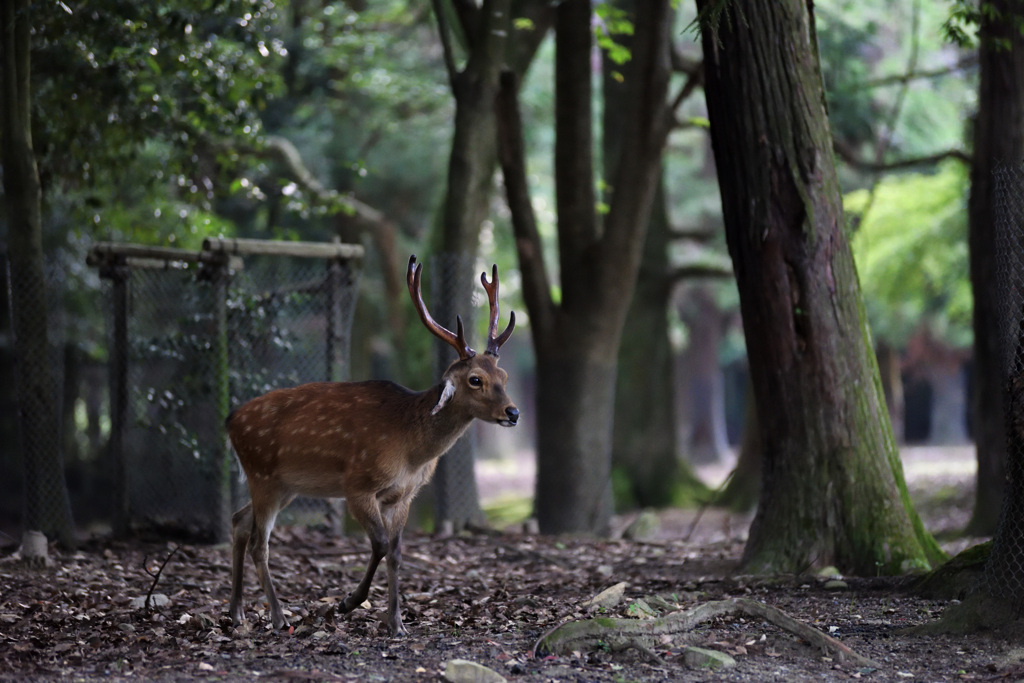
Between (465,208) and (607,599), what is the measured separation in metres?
5.19

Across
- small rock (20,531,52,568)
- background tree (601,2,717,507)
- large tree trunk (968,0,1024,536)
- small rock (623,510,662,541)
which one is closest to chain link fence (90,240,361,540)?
small rock (20,531,52,568)

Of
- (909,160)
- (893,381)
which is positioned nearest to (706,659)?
(909,160)

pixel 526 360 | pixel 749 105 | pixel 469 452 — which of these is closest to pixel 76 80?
pixel 469 452

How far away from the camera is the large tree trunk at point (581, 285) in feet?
34.7

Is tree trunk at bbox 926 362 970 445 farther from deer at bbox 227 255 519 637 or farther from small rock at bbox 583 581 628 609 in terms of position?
deer at bbox 227 255 519 637

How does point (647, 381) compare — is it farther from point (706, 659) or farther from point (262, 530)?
point (706, 659)

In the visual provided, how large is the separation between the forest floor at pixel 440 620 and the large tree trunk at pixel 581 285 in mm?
1915

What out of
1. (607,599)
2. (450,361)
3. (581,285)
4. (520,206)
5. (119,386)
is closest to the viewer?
(607,599)

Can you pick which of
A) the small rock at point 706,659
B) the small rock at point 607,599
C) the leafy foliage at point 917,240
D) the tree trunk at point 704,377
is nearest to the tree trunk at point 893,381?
the tree trunk at point 704,377

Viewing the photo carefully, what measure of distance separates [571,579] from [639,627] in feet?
7.16

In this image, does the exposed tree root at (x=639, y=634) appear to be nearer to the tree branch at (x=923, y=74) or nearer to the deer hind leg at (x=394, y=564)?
the deer hind leg at (x=394, y=564)

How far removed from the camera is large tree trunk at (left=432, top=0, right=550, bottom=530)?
32.7ft

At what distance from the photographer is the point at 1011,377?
5.39 metres

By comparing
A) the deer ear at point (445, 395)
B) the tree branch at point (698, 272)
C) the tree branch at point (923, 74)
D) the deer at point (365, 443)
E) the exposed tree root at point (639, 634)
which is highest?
the tree branch at point (923, 74)
